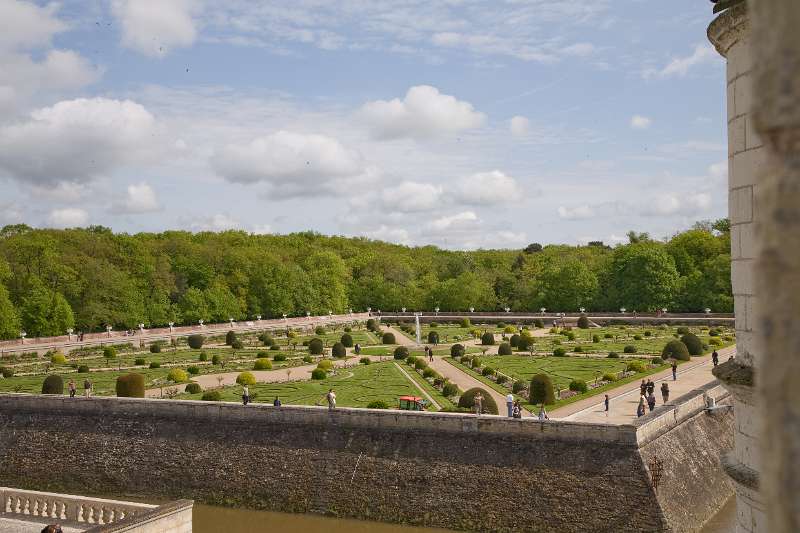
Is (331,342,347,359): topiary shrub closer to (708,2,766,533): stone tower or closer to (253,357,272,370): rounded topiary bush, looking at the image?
(253,357,272,370): rounded topiary bush

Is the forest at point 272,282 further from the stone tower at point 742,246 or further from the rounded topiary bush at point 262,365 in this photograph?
the stone tower at point 742,246

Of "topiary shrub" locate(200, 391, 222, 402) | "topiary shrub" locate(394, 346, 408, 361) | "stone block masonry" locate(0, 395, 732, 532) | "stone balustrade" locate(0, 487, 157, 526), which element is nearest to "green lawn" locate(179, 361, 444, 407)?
"topiary shrub" locate(200, 391, 222, 402)

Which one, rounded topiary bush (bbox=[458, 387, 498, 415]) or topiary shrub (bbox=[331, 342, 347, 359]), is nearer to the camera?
rounded topiary bush (bbox=[458, 387, 498, 415])

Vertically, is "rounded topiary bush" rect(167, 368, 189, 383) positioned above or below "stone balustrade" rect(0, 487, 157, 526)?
above

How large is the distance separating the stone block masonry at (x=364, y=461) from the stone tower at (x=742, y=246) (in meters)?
14.8

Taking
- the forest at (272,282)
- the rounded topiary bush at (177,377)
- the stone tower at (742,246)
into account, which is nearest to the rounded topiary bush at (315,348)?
the rounded topiary bush at (177,377)

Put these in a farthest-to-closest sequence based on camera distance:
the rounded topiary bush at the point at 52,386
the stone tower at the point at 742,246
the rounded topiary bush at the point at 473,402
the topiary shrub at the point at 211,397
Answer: the rounded topiary bush at the point at 52,386 → the topiary shrub at the point at 211,397 → the rounded topiary bush at the point at 473,402 → the stone tower at the point at 742,246

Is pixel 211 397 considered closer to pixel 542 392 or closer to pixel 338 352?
pixel 542 392

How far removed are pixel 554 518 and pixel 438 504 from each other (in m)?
3.12

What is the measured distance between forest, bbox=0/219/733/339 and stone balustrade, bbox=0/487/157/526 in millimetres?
35497

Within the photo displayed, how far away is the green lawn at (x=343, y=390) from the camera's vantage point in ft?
95.9

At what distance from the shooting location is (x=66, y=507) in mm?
16688

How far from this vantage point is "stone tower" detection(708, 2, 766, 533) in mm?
4922

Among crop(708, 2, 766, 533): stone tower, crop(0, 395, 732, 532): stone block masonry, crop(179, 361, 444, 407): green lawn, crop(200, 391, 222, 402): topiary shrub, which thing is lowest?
crop(0, 395, 732, 532): stone block masonry
